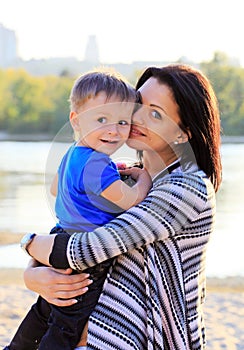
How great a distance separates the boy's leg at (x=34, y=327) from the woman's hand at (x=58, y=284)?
0.08 m

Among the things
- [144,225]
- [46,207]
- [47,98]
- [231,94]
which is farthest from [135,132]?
[47,98]

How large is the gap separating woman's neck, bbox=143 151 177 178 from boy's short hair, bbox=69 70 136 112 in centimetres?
15

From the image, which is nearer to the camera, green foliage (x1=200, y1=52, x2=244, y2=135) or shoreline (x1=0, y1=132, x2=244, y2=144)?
green foliage (x1=200, y1=52, x2=244, y2=135)

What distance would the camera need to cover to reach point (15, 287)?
5477 mm

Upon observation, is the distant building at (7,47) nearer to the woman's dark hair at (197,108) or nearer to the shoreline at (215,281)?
the shoreline at (215,281)

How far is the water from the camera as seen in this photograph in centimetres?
605

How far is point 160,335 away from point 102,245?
249 mm

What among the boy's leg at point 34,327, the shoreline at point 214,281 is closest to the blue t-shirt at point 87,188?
the boy's leg at point 34,327

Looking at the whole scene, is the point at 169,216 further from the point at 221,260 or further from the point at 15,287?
the point at 221,260

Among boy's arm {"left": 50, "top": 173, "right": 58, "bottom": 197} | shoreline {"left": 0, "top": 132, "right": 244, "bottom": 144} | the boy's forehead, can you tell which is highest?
the boy's forehead

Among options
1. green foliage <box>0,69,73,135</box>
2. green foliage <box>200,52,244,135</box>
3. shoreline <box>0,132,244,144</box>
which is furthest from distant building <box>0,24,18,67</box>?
green foliage <box>200,52,244,135</box>

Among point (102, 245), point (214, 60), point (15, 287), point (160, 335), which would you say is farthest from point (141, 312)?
point (214, 60)

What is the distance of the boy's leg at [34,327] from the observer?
1.65 m

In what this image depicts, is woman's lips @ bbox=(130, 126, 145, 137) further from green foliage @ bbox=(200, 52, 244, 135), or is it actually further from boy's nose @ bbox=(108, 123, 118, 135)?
green foliage @ bbox=(200, 52, 244, 135)
